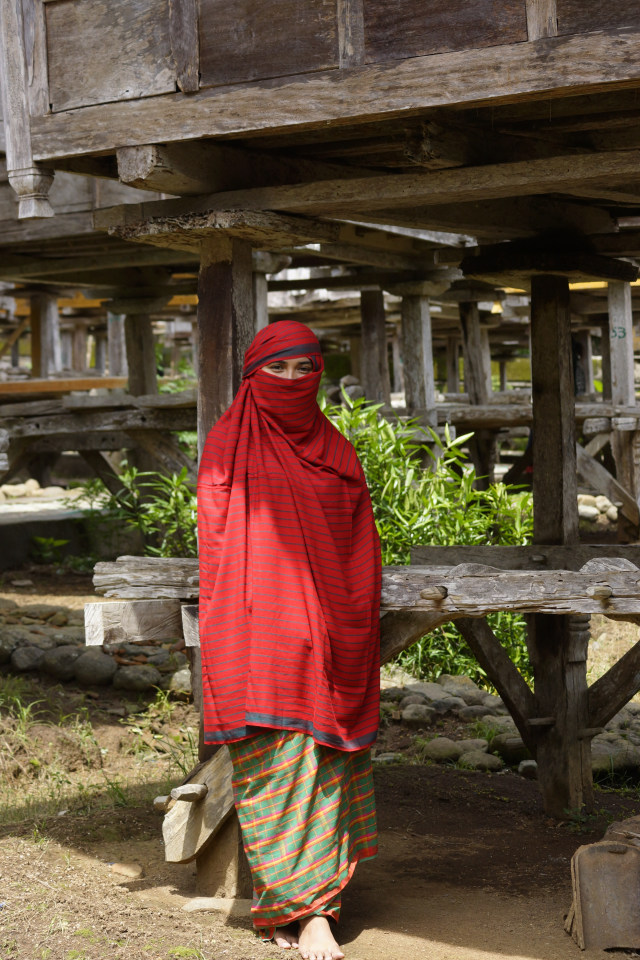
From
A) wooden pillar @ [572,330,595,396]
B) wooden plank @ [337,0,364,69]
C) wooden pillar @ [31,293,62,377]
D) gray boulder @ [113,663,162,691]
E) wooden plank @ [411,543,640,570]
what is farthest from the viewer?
wooden pillar @ [572,330,595,396]

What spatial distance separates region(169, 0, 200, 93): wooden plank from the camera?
12.5 feet

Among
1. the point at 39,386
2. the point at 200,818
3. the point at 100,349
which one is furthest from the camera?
the point at 100,349

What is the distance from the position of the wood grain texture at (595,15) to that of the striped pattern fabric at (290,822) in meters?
2.37

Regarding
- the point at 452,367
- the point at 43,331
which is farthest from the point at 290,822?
the point at 452,367

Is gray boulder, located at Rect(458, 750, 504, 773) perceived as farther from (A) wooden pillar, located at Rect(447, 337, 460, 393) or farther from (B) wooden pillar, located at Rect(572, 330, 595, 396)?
(A) wooden pillar, located at Rect(447, 337, 460, 393)

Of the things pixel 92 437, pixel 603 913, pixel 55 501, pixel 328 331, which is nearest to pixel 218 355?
pixel 603 913

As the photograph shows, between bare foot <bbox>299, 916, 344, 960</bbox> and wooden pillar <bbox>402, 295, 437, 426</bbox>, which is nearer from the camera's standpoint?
bare foot <bbox>299, 916, 344, 960</bbox>

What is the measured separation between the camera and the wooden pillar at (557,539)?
529 cm

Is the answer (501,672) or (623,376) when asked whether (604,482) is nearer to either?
(623,376)

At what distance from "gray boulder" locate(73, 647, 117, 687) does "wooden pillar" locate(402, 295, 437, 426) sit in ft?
12.3

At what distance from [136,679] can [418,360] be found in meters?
4.09

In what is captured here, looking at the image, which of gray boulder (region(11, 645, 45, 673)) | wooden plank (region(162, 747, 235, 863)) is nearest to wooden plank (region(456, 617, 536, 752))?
wooden plank (region(162, 747, 235, 863))

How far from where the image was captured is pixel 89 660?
7961mm

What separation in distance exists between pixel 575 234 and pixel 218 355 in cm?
205
